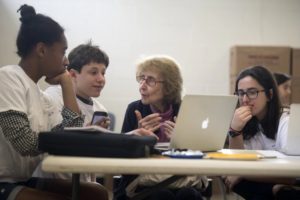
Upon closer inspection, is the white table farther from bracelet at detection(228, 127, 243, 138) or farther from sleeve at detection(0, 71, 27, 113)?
bracelet at detection(228, 127, 243, 138)

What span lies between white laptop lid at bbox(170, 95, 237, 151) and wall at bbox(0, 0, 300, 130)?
293 centimetres

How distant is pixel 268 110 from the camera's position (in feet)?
6.74

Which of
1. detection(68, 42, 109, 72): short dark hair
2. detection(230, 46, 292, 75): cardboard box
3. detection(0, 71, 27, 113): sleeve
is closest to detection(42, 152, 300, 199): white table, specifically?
detection(0, 71, 27, 113): sleeve

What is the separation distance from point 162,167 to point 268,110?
1183 mm

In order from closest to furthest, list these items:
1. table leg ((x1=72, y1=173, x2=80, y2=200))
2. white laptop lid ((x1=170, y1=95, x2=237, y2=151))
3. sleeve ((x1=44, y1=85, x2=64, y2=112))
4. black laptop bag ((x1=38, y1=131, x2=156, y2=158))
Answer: black laptop bag ((x1=38, y1=131, x2=156, y2=158)), table leg ((x1=72, y1=173, x2=80, y2=200)), white laptop lid ((x1=170, y1=95, x2=237, y2=151)), sleeve ((x1=44, y1=85, x2=64, y2=112))

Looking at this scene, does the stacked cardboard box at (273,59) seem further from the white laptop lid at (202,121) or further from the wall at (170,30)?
the white laptop lid at (202,121)

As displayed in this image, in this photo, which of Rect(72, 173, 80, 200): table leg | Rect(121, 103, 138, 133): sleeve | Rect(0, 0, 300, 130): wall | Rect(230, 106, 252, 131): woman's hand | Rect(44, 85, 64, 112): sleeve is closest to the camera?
Rect(72, 173, 80, 200): table leg

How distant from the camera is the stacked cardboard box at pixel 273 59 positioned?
415 cm

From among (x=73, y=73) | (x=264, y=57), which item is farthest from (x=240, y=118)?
(x=264, y=57)

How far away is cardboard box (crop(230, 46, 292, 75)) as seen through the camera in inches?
164

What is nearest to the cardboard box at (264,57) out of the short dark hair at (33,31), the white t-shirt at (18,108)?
the short dark hair at (33,31)

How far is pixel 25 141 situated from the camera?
1326 mm

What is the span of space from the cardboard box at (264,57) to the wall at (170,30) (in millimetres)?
251

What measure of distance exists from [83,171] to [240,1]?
3.83 meters
